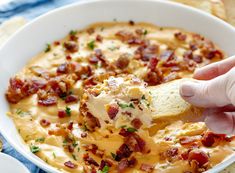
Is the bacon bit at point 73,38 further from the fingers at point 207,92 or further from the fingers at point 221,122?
the fingers at point 221,122

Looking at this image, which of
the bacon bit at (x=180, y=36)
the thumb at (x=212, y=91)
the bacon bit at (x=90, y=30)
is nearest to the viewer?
the thumb at (x=212, y=91)

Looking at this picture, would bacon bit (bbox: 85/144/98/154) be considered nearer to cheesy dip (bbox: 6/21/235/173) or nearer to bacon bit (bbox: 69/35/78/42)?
cheesy dip (bbox: 6/21/235/173)

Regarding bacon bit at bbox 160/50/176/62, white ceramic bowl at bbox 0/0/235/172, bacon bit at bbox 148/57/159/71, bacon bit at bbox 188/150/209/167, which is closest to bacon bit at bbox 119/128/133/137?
bacon bit at bbox 188/150/209/167

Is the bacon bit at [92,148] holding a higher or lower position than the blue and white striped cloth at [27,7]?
lower

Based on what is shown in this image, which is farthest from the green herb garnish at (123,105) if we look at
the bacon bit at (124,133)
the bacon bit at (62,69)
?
the bacon bit at (62,69)

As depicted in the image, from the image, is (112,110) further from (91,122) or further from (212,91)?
(212,91)

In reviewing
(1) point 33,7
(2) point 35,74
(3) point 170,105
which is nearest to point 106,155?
(3) point 170,105
